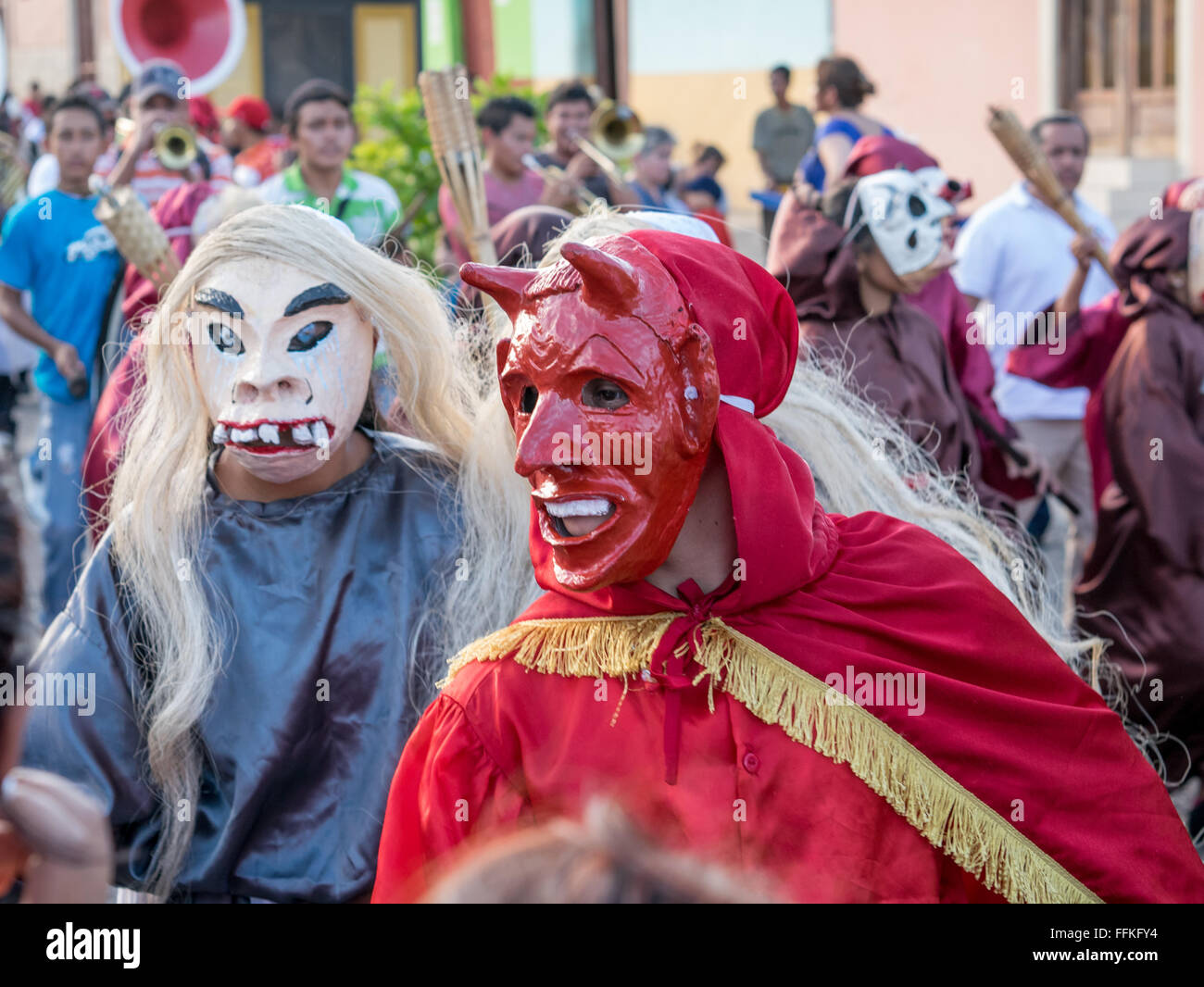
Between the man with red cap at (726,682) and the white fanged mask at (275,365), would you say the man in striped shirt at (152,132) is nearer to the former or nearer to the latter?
the white fanged mask at (275,365)

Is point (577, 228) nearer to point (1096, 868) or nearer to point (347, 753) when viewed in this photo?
point (347, 753)

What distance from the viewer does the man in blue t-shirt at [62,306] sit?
5750 millimetres

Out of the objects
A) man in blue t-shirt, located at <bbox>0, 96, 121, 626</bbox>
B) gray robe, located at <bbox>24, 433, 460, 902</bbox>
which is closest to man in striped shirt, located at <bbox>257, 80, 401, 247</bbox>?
man in blue t-shirt, located at <bbox>0, 96, 121, 626</bbox>

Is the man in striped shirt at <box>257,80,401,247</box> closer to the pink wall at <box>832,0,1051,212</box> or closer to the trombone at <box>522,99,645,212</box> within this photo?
the trombone at <box>522,99,645,212</box>

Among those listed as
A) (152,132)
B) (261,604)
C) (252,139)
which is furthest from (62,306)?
(252,139)

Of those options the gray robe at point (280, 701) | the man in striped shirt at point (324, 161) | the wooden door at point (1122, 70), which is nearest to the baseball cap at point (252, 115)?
the man in striped shirt at point (324, 161)

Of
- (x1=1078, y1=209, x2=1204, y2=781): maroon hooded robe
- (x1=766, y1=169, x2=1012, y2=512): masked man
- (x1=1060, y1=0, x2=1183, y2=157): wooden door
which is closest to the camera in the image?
(x1=766, y1=169, x2=1012, y2=512): masked man

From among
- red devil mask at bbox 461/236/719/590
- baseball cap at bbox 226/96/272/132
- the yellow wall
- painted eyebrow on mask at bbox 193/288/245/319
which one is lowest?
red devil mask at bbox 461/236/719/590

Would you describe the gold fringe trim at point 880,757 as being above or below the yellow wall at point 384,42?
below

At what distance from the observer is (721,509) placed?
2.28m

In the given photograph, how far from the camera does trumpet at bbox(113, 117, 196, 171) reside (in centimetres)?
745

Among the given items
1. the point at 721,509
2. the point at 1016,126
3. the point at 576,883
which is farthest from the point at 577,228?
the point at 1016,126

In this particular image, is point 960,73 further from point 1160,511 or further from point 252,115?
point 1160,511
